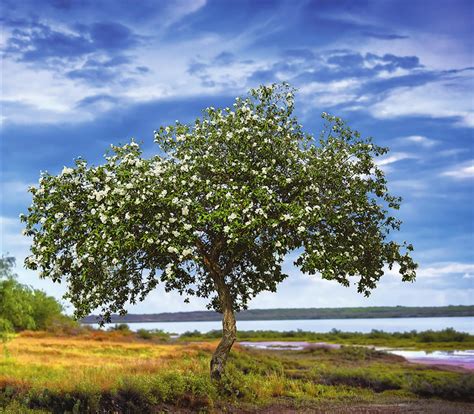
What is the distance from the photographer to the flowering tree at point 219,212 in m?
22.4

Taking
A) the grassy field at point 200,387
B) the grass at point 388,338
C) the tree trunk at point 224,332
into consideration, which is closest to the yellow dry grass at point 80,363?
the grassy field at point 200,387

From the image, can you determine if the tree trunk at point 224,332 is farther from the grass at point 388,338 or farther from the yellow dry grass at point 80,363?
the grass at point 388,338

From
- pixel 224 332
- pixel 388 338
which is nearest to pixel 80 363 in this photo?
pixel 224 332

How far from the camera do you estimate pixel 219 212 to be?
21.7 meters

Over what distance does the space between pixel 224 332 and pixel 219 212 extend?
7.59 meters

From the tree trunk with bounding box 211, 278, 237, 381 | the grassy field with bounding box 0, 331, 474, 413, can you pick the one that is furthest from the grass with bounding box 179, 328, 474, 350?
the tree trunk with bounding box 211, 278, 237, 381

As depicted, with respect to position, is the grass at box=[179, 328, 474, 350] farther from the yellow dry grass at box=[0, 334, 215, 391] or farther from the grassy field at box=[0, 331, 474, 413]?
the yellow dry grass at box=[0, 334, 215, 391]

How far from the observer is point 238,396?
88.7ft

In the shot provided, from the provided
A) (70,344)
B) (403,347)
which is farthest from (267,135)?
(403,347)

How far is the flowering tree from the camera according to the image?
2242cm

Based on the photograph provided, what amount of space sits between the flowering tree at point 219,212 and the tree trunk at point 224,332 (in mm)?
50

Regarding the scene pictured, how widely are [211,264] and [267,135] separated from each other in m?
6.07

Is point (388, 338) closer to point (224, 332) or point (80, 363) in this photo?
point (80, 363)

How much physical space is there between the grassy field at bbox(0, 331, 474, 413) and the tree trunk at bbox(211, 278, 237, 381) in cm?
58
